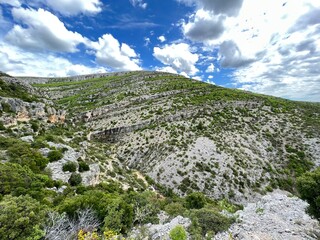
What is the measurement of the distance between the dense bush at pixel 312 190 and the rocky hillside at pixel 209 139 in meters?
22.2

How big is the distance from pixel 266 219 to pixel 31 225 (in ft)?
49.5

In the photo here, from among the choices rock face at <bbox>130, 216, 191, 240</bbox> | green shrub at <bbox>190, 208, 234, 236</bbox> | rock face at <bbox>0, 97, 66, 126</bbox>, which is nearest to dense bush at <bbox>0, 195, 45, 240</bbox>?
rock face at <bbox>130, 216, 191, 240</bbox>

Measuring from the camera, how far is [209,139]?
49406mm

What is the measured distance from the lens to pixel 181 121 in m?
60.2

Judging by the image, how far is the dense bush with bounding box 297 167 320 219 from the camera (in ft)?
Answer: 42.7

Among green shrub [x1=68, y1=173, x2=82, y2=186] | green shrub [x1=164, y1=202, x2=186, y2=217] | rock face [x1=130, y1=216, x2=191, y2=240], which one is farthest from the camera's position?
green shrub [x1=68, y1=173, x2=82, y2=186]

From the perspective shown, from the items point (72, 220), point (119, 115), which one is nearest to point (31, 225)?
point (72, 220)

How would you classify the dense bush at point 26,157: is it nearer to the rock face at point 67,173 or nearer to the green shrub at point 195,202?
the rock face at point 67,173

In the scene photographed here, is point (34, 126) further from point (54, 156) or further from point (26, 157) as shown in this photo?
point (26, 157)

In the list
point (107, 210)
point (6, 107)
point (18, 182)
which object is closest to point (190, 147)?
point (107, 210)

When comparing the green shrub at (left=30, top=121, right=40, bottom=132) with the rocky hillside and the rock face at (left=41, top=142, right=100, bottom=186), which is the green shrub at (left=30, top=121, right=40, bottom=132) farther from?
the rocky hillside

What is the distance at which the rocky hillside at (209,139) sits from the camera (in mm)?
38438

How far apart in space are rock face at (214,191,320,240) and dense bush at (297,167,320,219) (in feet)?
3.48

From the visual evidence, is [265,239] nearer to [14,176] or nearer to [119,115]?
[14,176]
